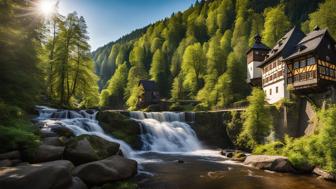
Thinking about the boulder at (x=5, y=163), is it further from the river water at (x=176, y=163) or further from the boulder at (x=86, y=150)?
the river water at (x=176, y=163)

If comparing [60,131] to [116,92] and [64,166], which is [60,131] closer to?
Result: [64,166]

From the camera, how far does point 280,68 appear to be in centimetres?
3775

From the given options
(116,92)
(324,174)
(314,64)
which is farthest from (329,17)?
(116,92)

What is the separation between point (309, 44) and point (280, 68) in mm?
5182

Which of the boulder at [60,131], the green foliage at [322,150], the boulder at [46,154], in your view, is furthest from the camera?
the boulder at [60,131]

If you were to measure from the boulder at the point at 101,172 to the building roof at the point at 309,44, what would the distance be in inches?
1051

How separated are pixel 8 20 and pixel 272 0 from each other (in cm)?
10752

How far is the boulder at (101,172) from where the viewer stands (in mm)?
15242

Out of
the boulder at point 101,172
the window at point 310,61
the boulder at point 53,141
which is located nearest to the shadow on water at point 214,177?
the boulder at point 101,172

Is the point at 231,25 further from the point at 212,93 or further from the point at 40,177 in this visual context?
the point at 40,177

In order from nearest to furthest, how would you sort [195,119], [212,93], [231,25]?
[195,119] → [212,93] → [231,25]

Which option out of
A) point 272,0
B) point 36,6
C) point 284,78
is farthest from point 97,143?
point 272,0

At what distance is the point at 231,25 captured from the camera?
101125 millimetres

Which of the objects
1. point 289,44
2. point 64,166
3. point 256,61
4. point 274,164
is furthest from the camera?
point 256,61
